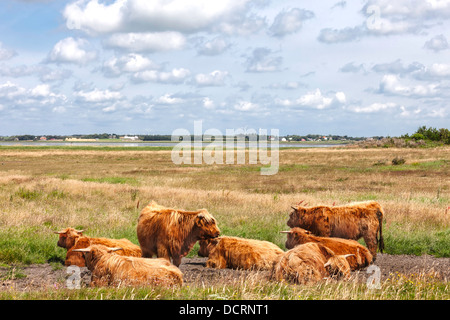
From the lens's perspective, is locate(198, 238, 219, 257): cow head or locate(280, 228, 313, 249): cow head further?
locate(198, 238, 219, 257): cow head

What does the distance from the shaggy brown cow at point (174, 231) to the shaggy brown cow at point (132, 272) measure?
1432mm

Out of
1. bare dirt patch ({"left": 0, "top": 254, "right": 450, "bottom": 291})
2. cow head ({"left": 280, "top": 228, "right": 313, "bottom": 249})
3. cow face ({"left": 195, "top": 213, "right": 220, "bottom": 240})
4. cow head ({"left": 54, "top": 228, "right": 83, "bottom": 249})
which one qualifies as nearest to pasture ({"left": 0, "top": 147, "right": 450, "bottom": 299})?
bare dirt patch ({"left": 0, "top": 254, "right": 450, "bottom": 291})

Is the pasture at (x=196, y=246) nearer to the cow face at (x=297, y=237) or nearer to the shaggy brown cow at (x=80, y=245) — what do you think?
the shaggy brown cow at (x=80, y=245)

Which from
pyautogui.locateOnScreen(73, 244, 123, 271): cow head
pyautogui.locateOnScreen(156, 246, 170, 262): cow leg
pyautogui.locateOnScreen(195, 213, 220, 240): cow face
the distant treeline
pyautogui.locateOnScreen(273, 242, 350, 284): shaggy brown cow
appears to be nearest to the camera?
pyautogui.locateOnScreen(273, 242, 350, 284): shaggy brown cow

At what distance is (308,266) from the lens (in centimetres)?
755

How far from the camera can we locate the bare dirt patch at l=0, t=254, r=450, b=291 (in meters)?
7.71

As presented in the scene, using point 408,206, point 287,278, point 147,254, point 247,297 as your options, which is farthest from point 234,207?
point 247,297

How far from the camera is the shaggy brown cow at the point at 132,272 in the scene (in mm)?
6840

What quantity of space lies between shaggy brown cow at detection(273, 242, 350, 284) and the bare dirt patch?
1.10 feet

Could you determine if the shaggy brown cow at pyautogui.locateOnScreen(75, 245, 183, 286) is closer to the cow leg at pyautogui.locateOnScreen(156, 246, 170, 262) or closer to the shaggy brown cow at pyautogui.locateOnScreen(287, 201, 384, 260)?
the cow leg at pyautogui.locateOnScreen(156, 246, 170, 262)

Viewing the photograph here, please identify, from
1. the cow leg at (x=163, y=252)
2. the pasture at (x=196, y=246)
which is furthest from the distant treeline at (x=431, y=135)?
the cow leg at (x=163, y=252)

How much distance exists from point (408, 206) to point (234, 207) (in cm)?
673
